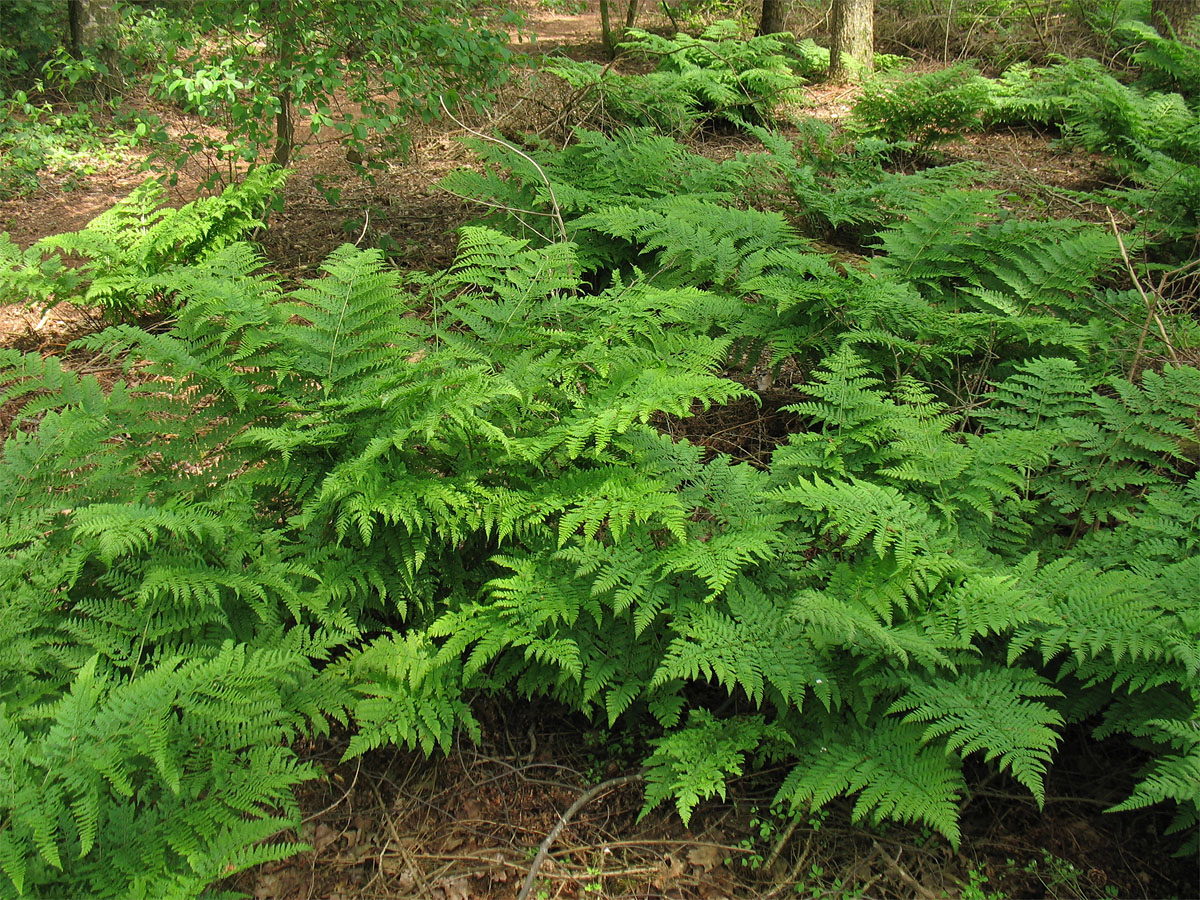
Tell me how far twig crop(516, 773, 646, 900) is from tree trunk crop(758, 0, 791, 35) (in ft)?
→ 27.2

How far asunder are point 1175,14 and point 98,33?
35.9 feet

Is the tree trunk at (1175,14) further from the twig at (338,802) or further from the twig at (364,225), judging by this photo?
the twig at (338,802)

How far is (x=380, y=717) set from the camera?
103 inches

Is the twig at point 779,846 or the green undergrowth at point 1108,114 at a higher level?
the green undergrowth at point 1108,114

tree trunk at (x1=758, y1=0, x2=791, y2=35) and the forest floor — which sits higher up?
tree trunk at (x1=758, y1=0, x2=791, y2=35)

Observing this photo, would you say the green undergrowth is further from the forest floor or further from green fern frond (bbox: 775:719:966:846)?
green fern frond (bbox: 775:719:966:846)

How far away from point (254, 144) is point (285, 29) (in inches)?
28.0

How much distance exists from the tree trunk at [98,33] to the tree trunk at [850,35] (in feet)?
24.7

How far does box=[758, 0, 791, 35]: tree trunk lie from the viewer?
8.68 m

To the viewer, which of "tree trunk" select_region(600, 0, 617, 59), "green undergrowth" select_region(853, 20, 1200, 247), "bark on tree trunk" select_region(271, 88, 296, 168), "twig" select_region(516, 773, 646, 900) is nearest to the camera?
"twig" select_region(516, 773, 646, 900)

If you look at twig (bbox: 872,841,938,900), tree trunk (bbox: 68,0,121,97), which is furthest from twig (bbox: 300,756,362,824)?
tree trunk (bbox: 68,0,121,97)

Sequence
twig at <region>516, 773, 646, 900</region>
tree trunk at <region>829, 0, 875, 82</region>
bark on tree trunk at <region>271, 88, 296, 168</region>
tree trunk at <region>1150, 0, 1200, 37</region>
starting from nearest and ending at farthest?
twig at <region>516, 773, 646, 900</region>, bark on tree trunk at <region>271, 88, 296, 168</region>, tree trunk at <region>1150, 0, 1200, 37</region>, tree trunk at <region>829, 0, 875, 82</region>

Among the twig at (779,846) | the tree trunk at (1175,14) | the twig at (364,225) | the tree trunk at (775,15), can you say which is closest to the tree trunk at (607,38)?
the tree trunk at (775,15)

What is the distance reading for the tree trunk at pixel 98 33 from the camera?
338 inches
